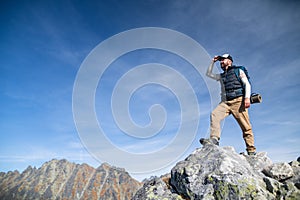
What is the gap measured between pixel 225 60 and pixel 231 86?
1355 mm

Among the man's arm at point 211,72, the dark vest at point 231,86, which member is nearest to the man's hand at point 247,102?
the dark vest at point 231,86

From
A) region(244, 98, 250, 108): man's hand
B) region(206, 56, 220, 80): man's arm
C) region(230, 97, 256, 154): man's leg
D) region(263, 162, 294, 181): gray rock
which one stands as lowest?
region(263, 162, 294, 181): gray rock

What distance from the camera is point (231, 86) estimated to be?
9.63m

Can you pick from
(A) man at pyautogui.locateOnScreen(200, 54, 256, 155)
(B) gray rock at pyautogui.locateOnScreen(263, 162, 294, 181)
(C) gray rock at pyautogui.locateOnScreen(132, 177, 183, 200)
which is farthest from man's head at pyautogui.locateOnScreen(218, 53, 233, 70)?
(C) gray rock at pyautogui.locateOnScreen(132, 177, 183, 200)

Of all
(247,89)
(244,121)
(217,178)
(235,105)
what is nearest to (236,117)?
(244,121)

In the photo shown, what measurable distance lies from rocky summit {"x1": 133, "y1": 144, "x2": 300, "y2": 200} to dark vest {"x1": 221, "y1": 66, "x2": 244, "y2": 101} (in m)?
2.78

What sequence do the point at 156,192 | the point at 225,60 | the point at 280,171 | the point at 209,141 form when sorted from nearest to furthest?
1. the point at 280,171
2. the point at 156,192
3. the point at 209,141
4. the point at 225,60

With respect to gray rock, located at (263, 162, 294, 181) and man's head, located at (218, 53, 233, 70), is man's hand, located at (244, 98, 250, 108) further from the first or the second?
gray rock, located at (263, 162, 294, 181)

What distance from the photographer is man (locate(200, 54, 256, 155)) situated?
9.21 metres

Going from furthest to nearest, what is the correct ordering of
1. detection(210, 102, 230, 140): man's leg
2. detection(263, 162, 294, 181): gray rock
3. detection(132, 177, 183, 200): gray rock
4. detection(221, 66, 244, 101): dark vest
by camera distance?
detection(221, 66, 244, 101): dark vest → detection(210, 102, 230, 140): man's leg → detection(132, 177, 183, 200): gray rock → detection(263, 162, 294, 181): gray rock

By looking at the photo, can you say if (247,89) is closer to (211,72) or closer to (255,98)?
(255,98)

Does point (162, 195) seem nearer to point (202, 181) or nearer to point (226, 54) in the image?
point (202, 181)

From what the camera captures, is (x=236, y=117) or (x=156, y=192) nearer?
(x=156, y=192)

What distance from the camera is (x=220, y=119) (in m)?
9.40
